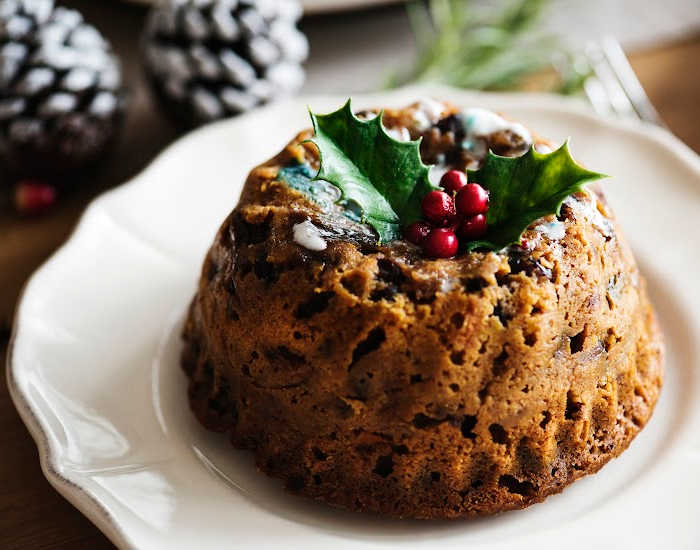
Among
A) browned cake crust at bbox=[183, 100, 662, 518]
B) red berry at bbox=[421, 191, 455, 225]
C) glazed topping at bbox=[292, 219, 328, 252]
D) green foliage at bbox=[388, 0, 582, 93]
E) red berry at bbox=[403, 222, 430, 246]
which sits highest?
red berry at bbox=[421, 191, 455, 225]

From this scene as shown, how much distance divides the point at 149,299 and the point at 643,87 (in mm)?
2044

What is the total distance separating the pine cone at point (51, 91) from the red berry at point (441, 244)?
1.57 m

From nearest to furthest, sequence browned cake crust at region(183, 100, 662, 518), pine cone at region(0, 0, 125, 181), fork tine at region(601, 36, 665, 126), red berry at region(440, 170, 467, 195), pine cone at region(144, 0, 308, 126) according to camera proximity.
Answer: browned cake crust at region(183, 100, 662, 518) < red berry at region(440, 170, 467, 195) < pine cone at region(0, 0, 125, 181) < pine cone at region(144, 0, 308, 126) < fork tine at region(601, 36, 665, 126)

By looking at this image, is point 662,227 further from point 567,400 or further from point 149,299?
point 149,299

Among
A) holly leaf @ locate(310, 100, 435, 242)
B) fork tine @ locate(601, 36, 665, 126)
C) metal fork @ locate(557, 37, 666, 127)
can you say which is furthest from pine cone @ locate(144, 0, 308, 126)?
holly leaf @ locate(310, 100, 435, 242)

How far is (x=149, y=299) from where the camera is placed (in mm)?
2449

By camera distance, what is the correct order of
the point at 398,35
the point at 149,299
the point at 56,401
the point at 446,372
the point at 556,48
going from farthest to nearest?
1. the point at 398,35
2. the point at 556,48
3. the point at 149,299
4. the point at 56,401
5. the point at 446,372

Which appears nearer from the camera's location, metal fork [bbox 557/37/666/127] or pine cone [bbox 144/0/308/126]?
pine cone [bbox 144/0/308/126]

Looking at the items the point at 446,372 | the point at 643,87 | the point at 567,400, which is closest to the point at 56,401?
the point at 446,372

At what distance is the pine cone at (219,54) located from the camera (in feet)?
10.0

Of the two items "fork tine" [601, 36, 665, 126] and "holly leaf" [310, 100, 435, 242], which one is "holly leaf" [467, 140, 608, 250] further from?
"fork tine" [601, 36, 665, 126]

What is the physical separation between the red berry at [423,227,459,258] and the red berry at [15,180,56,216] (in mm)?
1612

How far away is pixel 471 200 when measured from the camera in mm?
1815

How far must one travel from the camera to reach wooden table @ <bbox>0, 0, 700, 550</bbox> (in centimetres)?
197
